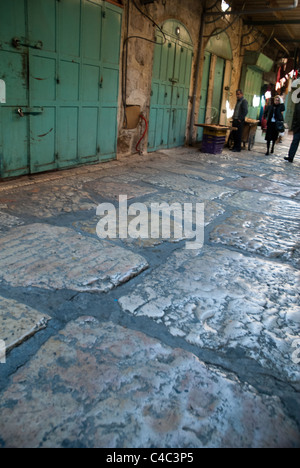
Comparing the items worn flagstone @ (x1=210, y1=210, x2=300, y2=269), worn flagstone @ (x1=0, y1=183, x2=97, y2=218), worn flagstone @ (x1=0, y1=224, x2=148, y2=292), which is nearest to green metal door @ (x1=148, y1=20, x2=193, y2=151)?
worn flagstone @ (x1=0, y1=183, x2=97, y2=218)

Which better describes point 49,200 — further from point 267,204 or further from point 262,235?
point 267,204

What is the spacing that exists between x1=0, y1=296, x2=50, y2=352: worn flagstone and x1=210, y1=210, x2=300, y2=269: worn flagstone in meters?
1.80

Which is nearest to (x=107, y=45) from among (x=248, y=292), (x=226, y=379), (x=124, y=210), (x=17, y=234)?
(x=124, y=210)

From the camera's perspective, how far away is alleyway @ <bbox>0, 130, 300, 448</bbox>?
139 centimetres

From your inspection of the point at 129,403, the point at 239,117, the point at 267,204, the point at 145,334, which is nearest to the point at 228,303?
the point at 145,334

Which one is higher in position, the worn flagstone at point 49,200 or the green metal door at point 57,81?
the green metal door at point 57,81

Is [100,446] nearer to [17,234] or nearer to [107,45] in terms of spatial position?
[17,234]

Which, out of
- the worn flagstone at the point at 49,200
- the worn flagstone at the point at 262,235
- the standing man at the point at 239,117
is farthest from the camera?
the standing man at the point at 239,117

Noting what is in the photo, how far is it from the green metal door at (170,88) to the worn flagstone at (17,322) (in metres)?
6.25

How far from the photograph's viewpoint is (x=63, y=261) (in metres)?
2.59

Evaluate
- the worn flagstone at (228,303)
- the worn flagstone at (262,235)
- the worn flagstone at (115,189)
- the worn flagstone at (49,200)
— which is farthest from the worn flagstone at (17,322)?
the worn flagstone at (115,189)

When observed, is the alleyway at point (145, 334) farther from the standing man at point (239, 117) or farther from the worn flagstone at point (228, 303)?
the standing man at point (239, 117)

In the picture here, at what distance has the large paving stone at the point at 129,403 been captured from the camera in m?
1.33

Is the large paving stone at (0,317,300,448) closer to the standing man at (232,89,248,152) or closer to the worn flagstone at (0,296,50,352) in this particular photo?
the worn flagstone at (0,296,50,352)
